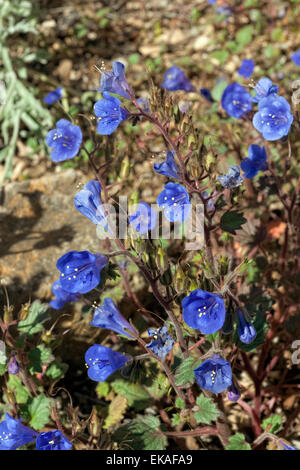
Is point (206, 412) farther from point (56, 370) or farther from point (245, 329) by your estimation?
point (56, 370)

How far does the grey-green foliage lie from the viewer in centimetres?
429

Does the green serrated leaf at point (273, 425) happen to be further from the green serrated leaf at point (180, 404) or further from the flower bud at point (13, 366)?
the flower bud at point (13, 366)

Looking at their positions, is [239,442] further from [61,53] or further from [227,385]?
[61,53]

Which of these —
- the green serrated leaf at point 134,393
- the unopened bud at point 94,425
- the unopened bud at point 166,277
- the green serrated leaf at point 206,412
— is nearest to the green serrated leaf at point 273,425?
the green serrated leaf at point 206,412

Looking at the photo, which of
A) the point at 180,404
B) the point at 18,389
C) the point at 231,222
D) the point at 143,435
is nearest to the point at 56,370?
the point at 18,389

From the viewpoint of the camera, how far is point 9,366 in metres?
2.35

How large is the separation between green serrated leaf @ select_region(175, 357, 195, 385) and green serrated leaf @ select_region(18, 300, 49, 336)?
79cm

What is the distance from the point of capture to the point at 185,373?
2080mm

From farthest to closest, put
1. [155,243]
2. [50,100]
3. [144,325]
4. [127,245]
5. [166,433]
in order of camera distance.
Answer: [50,100] < [144,325] < [166,433] < [155,243] < [127,245]

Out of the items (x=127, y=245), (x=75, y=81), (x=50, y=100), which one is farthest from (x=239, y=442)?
(x=75, y=81)

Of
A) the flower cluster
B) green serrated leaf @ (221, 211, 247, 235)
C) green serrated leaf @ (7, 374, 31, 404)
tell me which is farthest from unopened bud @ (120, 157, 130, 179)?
the flower cluster

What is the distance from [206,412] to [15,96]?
10.4 ft

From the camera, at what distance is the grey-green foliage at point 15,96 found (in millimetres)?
4285
